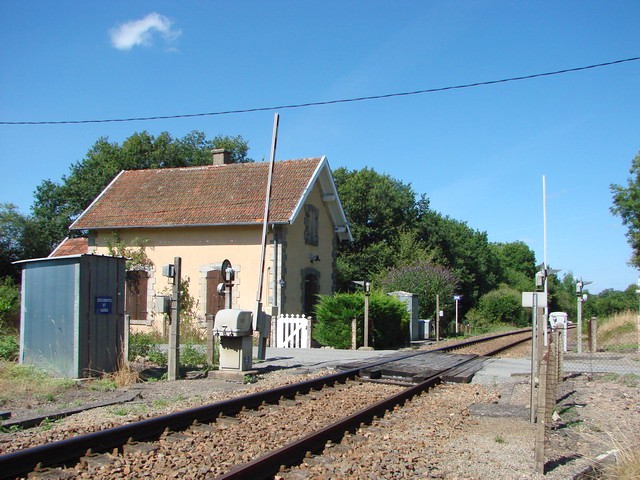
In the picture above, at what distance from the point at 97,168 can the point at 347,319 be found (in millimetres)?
29315

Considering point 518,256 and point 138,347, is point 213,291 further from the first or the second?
point 518,256

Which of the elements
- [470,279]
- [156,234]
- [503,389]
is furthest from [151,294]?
[470,279]

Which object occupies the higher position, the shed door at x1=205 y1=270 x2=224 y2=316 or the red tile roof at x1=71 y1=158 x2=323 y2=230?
the red tile roof at x1=71 y1=158 x2=323 y2=230

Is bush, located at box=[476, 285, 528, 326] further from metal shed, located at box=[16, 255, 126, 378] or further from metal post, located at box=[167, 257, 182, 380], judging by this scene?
metal shed, located at box=[16, 255, 126, 378]

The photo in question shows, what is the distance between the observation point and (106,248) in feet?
80.1

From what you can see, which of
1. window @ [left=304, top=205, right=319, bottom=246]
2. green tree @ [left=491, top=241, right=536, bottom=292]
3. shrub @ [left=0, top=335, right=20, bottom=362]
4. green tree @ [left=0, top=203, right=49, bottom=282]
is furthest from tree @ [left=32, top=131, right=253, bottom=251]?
green tree @ [left=491, top=241, right=536, bottom=292]

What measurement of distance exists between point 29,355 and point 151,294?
12709 mm

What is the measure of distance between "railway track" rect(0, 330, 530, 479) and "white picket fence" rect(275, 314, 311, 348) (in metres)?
10.4

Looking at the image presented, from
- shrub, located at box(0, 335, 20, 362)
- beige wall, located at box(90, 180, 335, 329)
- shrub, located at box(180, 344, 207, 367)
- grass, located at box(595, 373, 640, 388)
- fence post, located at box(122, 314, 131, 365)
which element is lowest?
grass, located at box(595, 373, 640, 388)

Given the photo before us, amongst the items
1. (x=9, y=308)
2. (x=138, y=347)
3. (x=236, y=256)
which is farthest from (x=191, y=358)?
(x=9, y=308)

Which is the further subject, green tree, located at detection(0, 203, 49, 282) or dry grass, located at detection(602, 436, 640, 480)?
green tree, located at detection(0, 203, 49, 282)

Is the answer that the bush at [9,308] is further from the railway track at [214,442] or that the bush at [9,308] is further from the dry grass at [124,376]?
the railway track at [214,442]

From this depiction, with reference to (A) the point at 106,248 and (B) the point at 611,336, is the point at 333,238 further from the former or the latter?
(B) the point at 611,336

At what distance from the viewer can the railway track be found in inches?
217
